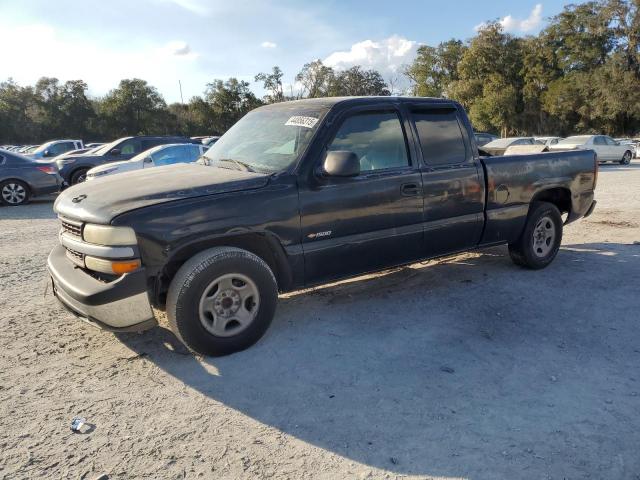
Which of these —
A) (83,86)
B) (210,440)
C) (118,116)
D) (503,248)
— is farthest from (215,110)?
→ (210,440)

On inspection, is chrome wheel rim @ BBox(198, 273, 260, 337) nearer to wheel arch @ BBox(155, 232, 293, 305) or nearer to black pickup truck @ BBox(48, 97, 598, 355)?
black pickup truck @ BBox(48, 97, 598, 355)

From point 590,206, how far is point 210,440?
5.61 metres

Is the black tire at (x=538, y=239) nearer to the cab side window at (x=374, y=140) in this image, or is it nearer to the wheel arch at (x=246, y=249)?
the cab side window at (x=374, y=140)

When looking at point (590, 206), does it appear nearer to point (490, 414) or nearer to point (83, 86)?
point (490, 414)

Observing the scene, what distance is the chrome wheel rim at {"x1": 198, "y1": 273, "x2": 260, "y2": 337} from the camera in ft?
11.7

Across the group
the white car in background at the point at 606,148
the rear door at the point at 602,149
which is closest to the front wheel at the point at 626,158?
the white car in background at the point at 606,148

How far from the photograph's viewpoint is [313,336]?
409 centimetres

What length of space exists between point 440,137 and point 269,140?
1723 mm

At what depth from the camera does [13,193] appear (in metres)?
12.3

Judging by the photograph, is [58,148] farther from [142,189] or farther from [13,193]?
[142,189]

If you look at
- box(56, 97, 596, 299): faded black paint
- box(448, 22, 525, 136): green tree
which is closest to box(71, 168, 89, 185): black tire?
box(56, 97, 596, 299): faded black paint

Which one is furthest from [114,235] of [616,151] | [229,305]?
[616,151]

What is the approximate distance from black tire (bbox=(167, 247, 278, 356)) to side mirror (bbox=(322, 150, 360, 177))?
89 centimetres

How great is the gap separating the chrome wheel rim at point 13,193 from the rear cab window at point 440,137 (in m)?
11.3
